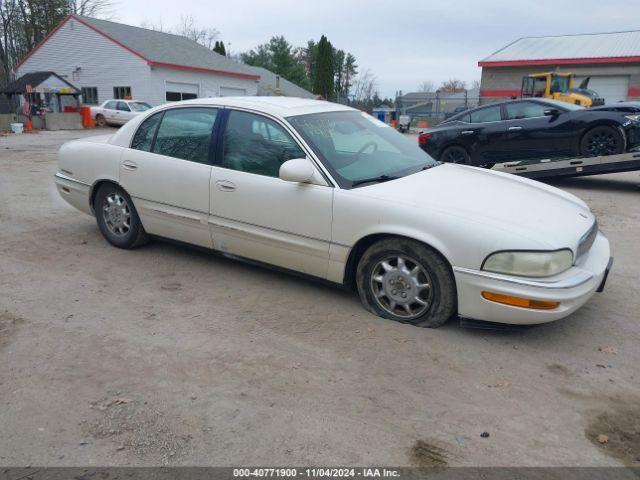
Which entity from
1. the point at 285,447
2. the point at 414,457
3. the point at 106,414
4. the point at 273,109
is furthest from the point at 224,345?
the point at 273,109

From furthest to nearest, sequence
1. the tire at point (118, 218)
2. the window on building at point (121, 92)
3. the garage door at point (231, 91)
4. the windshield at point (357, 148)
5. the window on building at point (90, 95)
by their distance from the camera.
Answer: the garage door at point (231, 91) → the window on building at point (90, 95) → the window on building at point (121, 92) → the tire at point (118, 218) → the windshield at point (357, 148)

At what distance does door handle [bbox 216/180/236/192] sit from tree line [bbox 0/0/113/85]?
150 feet

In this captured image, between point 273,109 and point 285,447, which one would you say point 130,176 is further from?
point 285,447

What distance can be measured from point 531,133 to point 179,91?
27.8m

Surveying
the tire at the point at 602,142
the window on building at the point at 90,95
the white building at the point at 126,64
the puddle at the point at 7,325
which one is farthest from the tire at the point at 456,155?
the window on building at the point at 90,95

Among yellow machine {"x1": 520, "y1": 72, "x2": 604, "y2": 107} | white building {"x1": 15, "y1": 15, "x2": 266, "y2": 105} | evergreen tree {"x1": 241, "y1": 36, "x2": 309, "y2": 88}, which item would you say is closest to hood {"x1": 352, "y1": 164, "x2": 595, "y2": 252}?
yellow machine {"x1": 520, "y1": 72, "x2": 604, "y2": 107}

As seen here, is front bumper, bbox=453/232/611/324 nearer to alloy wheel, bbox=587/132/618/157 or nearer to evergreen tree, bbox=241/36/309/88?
alloy wheel, bbox=587/132/618/157

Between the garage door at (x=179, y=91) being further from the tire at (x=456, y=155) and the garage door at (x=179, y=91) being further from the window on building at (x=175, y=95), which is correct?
the tire at (x=456, y=155)

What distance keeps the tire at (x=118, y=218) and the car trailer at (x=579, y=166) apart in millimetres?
7017

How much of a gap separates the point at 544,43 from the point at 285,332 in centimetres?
4081

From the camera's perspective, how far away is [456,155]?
10664 mm

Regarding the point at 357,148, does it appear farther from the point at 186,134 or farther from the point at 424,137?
the point at 424,137

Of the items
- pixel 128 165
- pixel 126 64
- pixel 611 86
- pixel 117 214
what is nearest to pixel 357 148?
pixel 128 165

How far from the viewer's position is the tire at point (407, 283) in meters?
3.60
